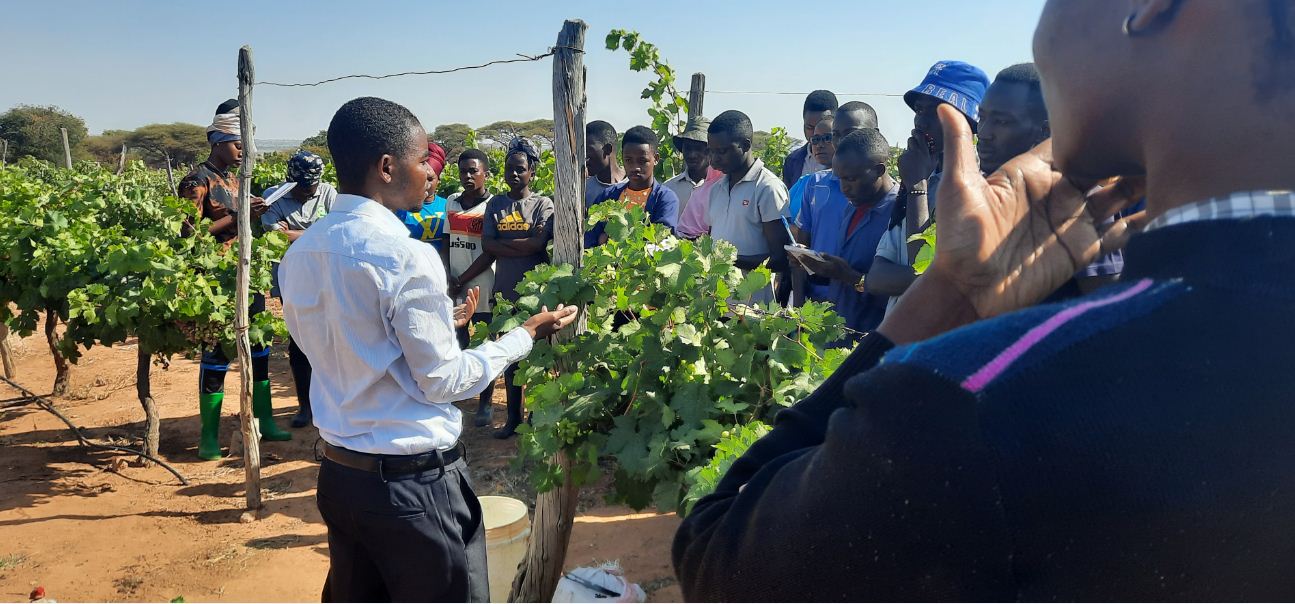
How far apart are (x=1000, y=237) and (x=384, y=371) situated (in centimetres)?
205

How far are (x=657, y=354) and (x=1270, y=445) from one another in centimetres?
262

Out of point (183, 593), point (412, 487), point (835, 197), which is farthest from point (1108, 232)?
point (183, 593)

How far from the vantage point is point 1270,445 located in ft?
2.10

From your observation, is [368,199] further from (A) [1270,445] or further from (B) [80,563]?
(B) [80,563]

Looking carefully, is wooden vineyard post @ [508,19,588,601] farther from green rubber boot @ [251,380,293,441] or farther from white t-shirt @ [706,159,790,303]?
green rubber boot @ [251,380,293,441]

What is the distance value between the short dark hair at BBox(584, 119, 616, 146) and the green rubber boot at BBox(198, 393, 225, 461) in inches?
132

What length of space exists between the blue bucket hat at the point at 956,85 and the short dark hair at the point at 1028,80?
443 millimetres

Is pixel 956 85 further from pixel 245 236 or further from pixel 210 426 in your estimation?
pixel 210 426

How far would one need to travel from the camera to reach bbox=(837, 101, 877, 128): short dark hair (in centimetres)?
581

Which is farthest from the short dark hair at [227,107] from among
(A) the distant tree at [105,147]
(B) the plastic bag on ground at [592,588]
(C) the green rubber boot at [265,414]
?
(A) the distant tree at [105,147]

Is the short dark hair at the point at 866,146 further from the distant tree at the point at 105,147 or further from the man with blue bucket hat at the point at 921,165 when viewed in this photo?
the distant tree at the point at 105,147

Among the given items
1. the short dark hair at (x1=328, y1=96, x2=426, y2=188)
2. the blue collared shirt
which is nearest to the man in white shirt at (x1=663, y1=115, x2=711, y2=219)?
the blue collared shirt

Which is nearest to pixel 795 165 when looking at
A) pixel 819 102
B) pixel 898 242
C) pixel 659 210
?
pixel 819 102

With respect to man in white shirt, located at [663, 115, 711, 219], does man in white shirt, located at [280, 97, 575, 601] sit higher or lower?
lower
